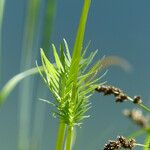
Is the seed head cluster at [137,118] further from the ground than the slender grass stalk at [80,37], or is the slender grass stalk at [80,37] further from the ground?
the slender grass stalk at [80,37]

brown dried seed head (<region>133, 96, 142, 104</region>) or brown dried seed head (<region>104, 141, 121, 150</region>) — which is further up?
brown dried seed head (<region>133, 96, 142, 104</region>)

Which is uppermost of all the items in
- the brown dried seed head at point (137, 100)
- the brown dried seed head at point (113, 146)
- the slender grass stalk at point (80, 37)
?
the slender grass stalk at point (80, 37)

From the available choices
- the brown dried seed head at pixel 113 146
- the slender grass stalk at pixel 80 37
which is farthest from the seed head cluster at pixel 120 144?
the slender grass stalk at pixel 80 37

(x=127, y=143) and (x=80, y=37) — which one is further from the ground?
(x=80, y=37)

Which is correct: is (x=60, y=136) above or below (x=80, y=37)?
below

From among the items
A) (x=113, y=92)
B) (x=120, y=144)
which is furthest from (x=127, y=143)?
(x=113, y=92)

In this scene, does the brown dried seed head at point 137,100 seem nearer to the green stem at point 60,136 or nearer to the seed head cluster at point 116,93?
the seed head cluster at point 116,93

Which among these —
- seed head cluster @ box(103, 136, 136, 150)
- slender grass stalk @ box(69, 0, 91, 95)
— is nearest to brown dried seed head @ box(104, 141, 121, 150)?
seed head cluster @ box(103, 136, 136, 150)

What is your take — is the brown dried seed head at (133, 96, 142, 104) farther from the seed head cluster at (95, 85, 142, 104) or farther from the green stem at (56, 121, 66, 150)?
the green stem at (56, 121, 66, 150)

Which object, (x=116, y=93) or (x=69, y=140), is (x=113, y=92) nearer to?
(x=116, y=93)

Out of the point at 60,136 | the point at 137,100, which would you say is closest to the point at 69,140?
the point at 60,136

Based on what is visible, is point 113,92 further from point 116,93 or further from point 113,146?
point 113,146
